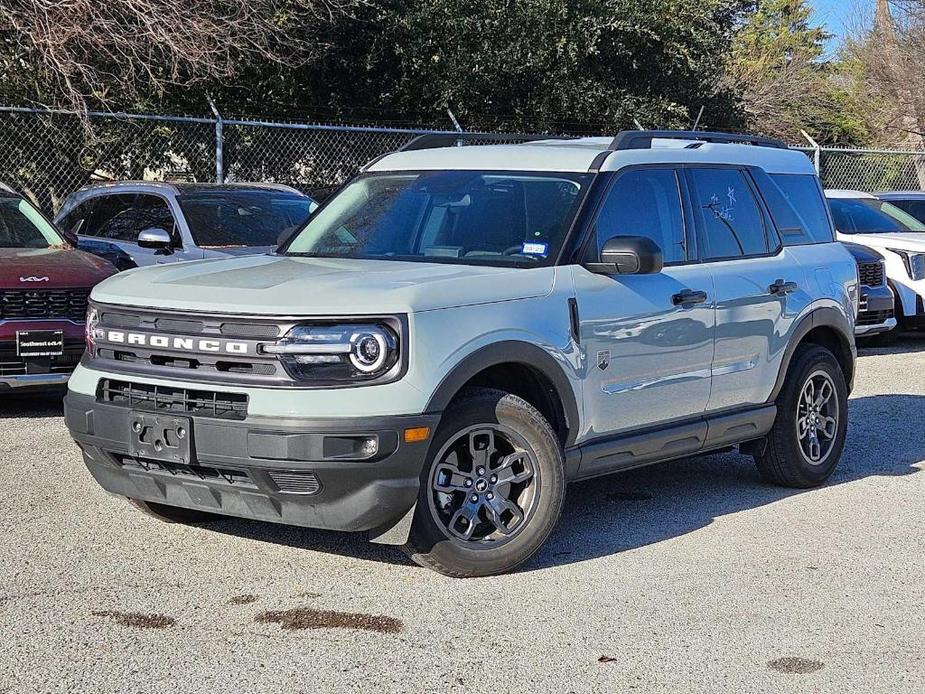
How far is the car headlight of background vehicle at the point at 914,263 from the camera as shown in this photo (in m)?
14.3

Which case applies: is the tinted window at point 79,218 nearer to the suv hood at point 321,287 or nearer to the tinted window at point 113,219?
the tinted window at point 113,219

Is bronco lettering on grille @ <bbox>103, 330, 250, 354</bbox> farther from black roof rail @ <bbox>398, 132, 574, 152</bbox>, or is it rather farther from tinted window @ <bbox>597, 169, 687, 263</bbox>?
black roof rail @ <bbox>398, 132, 574, 152</bbox>

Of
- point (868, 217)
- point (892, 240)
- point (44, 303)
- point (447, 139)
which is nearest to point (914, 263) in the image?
point (892, 240)

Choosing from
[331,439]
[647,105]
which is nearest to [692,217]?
[331,439]

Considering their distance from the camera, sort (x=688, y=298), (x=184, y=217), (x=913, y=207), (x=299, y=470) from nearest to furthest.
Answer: (x=299, y=470)
(x=688, y=298)
(x=184, y=217)
(x=913, y=207)

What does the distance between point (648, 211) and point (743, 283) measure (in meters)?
0.75

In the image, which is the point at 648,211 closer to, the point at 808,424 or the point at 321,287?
the point at 808,424

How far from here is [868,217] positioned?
15367 mm

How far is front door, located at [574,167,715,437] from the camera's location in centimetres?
596

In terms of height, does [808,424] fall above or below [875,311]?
above

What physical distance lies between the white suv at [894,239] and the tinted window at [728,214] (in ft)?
21.8

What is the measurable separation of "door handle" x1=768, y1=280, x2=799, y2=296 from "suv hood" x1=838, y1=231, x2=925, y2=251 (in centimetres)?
738

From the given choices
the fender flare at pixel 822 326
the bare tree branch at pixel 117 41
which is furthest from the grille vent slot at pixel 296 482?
the bare tree branch at pixel 117 41

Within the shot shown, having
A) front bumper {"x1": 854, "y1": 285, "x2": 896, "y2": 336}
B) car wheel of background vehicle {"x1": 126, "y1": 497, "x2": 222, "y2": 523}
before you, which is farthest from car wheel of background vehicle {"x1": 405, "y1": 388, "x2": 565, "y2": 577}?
front bumper {"x1": 854, "y1": 285, "x2": 896, "y2": 336}
